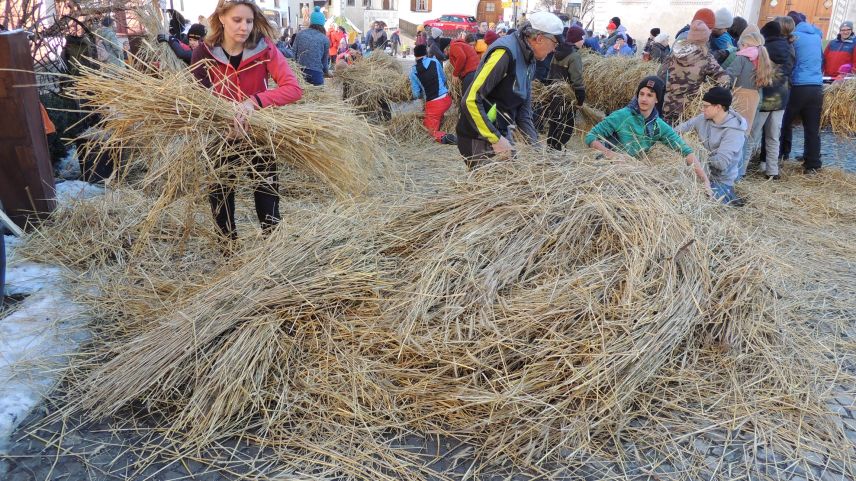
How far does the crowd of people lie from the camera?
315 cm

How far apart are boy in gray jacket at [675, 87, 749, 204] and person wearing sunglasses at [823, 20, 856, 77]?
5482mm

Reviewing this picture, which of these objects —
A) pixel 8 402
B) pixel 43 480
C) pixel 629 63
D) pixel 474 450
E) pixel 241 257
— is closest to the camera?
pixel 43 480

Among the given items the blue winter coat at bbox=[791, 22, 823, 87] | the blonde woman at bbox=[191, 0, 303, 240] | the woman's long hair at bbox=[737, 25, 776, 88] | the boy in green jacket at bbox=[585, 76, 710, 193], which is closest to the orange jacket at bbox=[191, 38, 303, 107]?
the blonde woman at bbox=[191, 0, 303, 240]

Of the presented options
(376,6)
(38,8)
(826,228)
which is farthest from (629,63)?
(376,6)

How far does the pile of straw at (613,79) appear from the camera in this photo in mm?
8539

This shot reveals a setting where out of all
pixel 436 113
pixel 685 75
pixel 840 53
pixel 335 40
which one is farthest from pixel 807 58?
pixel 335 40

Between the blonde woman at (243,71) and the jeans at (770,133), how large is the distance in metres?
5.02

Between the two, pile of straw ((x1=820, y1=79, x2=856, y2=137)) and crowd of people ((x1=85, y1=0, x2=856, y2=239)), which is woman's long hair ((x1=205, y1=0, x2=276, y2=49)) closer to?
crowd of people ((x1=85, y1=0, x2=856, y2=239))

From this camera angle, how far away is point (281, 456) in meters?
2.16

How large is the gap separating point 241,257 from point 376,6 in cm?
4441

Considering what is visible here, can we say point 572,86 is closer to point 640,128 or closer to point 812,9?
point 640,128

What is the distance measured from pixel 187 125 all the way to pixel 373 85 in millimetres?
5788

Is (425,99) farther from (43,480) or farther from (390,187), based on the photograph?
(43,480)

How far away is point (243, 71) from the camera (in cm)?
314
